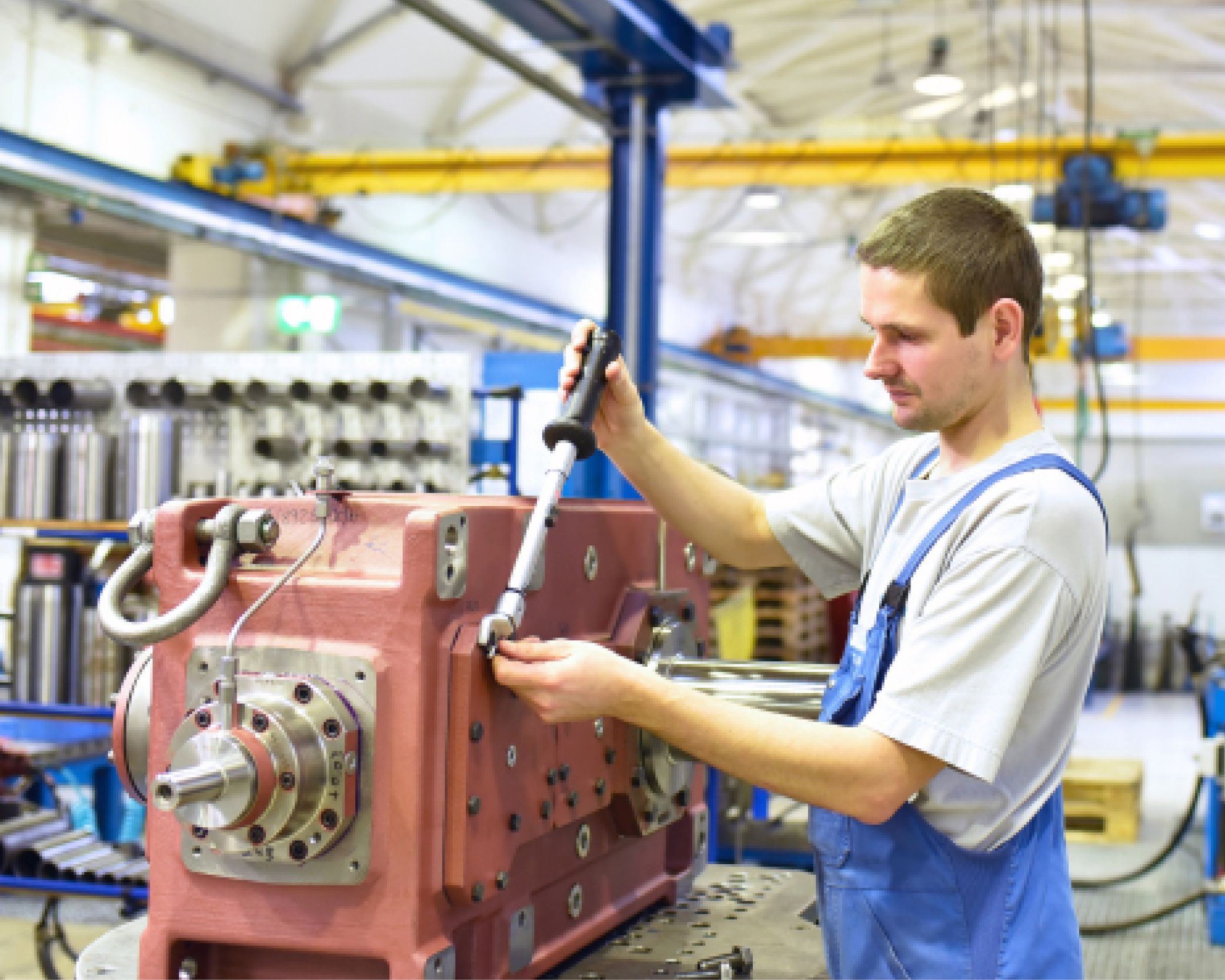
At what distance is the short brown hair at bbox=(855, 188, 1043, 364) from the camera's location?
1.18 m

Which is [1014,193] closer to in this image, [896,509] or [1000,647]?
[896,509]

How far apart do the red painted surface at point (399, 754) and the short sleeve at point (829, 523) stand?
1.28 ft

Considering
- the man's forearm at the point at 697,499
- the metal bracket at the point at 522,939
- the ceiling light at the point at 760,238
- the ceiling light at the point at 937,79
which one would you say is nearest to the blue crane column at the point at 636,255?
the man's forearm at the point at 697,499

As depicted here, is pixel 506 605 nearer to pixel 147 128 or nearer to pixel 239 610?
pixel 239 610

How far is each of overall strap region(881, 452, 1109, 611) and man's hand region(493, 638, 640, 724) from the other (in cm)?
26

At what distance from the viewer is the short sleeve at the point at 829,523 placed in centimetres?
148

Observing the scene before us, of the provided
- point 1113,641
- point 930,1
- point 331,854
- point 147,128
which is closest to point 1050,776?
point 331,854

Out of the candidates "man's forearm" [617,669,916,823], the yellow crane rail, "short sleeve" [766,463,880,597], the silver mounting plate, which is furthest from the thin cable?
the yellow crane rail

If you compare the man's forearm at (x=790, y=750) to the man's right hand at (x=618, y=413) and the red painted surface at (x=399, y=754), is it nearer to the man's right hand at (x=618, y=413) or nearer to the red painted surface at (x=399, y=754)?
the red painted surface at (x=399, y=754)

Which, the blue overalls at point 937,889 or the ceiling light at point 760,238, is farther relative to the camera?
the ceiling light at point 760,238

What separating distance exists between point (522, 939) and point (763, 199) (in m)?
6.96

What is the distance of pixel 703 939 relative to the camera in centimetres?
137

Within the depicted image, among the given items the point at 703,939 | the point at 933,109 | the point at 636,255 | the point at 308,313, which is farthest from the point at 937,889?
the point at 933,109

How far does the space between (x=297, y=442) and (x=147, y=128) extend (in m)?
2.62
